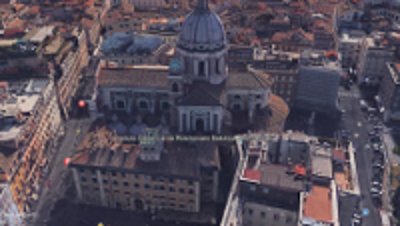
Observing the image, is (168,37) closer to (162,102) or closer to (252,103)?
(162,102)

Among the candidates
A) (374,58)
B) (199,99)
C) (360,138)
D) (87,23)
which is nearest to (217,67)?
(199,99)

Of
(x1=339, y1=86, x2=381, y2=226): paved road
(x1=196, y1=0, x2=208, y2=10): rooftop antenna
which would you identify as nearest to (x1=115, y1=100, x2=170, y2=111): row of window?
(x1=196, y1=0, x2=208, y2=10): rooftop antenna

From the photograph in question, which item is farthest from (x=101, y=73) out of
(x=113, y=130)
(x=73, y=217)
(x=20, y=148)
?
(x=73, y=217)

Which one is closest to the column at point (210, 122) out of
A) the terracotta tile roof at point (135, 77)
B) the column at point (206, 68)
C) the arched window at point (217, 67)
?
the column at point (206, 68)

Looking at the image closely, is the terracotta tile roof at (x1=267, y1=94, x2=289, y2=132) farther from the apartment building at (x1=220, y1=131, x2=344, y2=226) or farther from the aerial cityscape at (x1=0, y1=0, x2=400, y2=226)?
the apartment building at (x1=220, y1=131, x2=344, y2=226)

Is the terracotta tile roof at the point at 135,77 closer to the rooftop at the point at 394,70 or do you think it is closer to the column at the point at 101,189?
the column at the point at 101,189
